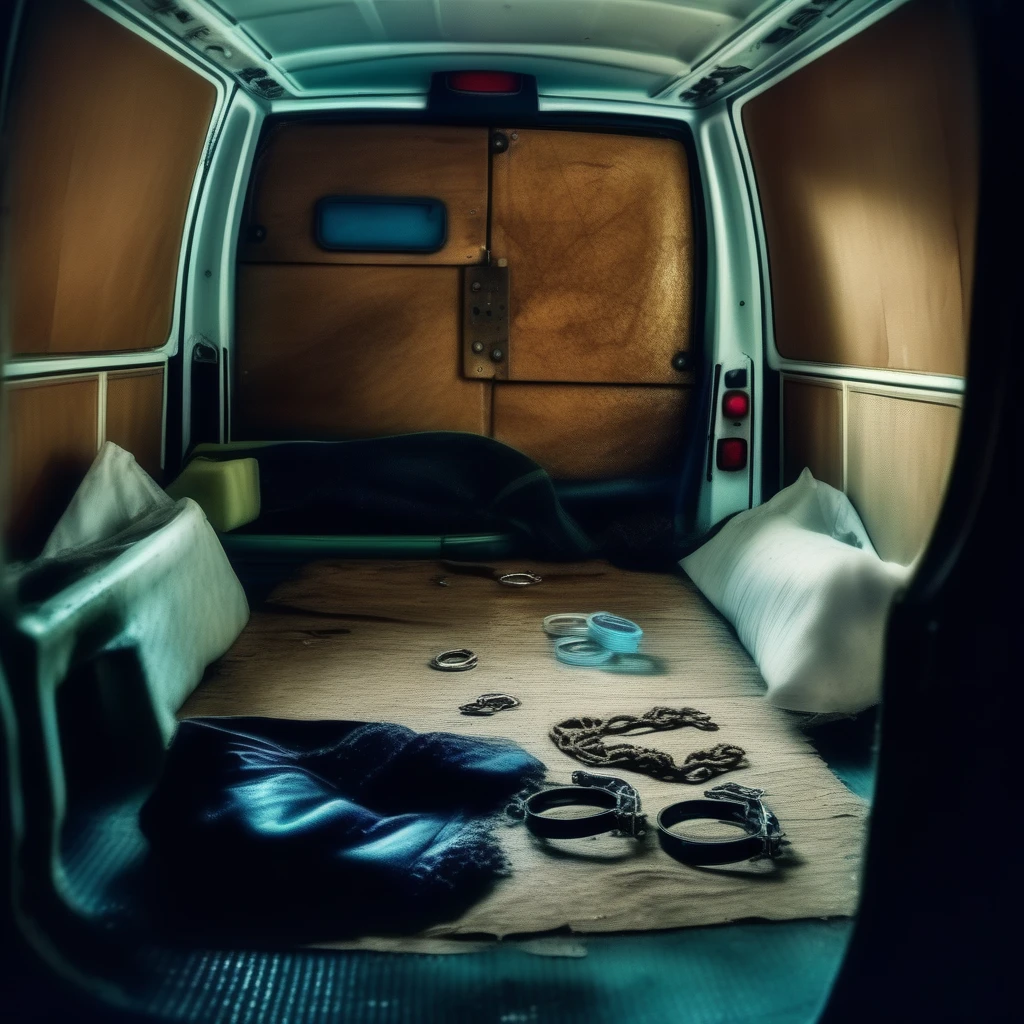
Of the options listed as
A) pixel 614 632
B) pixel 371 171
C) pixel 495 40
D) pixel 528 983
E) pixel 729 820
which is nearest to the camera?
pixel 528 983

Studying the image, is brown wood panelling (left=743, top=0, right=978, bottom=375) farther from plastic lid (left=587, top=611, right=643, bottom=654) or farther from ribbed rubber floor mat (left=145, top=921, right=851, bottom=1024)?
ribbed rubber floor mat (left=145, top=921, right=851, bottom=1024)

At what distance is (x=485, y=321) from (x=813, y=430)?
4.33ft

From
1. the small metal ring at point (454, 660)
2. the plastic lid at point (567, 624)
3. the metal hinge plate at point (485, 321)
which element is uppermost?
the metal hinge plate at point (485, 321)

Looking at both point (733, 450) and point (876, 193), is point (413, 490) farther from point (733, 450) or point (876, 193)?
point (876, 193)

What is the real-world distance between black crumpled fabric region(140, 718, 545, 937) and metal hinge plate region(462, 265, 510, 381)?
202 centimetres

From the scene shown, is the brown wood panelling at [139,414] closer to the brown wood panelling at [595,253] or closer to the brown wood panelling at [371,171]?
the brown wood panelling at [371,171]

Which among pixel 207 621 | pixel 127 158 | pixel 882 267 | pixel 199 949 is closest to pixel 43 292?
pixel 127 158

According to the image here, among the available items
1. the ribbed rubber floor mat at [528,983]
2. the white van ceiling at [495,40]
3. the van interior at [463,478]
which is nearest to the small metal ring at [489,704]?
the van interior at [463,478]

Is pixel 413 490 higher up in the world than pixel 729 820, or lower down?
higher up

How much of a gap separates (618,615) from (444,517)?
0.94 m

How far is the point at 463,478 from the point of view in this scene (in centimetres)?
386

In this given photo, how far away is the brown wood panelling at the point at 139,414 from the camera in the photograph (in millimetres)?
3123

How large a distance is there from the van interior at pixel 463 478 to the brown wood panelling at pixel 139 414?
0.06 feet

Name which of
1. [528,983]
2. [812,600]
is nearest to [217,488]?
[812,600]
